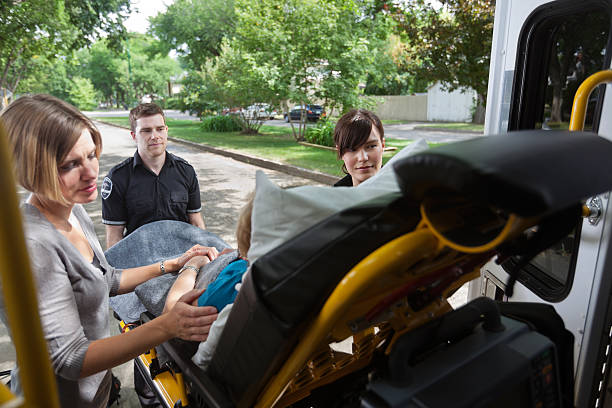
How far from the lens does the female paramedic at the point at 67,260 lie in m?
1.38

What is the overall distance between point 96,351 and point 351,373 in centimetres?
87

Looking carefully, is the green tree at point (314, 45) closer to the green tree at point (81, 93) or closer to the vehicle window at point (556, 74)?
the vehicle window at point (556, 74)

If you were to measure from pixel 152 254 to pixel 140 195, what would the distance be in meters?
0.71

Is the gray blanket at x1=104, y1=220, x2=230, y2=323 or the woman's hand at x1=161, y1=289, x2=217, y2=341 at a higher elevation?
the woman's hand at x1=161, y1=289, x2=217, y2=341

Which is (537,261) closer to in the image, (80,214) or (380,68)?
(80,214)

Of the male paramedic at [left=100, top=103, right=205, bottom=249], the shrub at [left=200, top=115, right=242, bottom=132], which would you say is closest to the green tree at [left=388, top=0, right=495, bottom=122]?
the male paramedic at [left=100, top=103, right=205, bottom=249]

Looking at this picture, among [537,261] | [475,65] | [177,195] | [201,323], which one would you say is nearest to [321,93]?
[475,65]

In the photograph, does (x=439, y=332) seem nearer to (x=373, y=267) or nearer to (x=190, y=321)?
(x=373, y=267)

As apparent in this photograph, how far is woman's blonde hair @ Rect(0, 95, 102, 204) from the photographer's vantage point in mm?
1397

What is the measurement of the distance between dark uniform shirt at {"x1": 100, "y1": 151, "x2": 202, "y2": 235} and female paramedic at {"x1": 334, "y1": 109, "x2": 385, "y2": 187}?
4.28 ft

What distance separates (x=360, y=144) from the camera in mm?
2785

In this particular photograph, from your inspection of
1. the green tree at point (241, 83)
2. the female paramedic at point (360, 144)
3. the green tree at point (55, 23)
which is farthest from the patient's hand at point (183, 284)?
the green tree at point (241, 83)

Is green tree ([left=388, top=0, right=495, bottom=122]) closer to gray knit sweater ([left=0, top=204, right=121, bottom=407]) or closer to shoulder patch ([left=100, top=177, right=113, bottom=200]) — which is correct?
shoulder patch ([left=100, top=177, right=113, bottom=200])

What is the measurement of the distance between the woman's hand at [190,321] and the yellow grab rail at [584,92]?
1.57m
